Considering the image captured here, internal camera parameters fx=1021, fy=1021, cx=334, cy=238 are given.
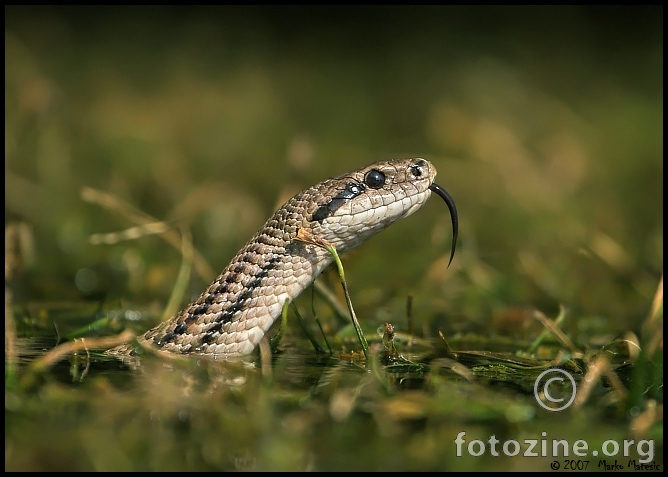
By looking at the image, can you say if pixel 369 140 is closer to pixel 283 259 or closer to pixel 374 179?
pixel 374 179

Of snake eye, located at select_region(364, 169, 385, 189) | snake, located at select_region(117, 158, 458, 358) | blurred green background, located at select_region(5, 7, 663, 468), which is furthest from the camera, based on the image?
blurred green background, located at select_region(5, 7, 663, 468)

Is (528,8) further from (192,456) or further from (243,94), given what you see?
(192,456)

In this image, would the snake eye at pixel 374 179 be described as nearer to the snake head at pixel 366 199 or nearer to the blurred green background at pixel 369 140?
the snake head at pixel 366 199

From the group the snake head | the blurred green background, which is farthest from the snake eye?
the blurred green background

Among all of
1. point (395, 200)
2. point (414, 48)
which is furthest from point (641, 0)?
point (395, 200)

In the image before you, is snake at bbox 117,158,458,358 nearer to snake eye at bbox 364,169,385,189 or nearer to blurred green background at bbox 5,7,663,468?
snake eye at bbox 364,169,385,189

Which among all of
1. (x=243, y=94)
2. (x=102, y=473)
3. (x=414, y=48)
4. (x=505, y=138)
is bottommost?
(x=102, y=473)

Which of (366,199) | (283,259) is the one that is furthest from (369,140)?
(283,259)
